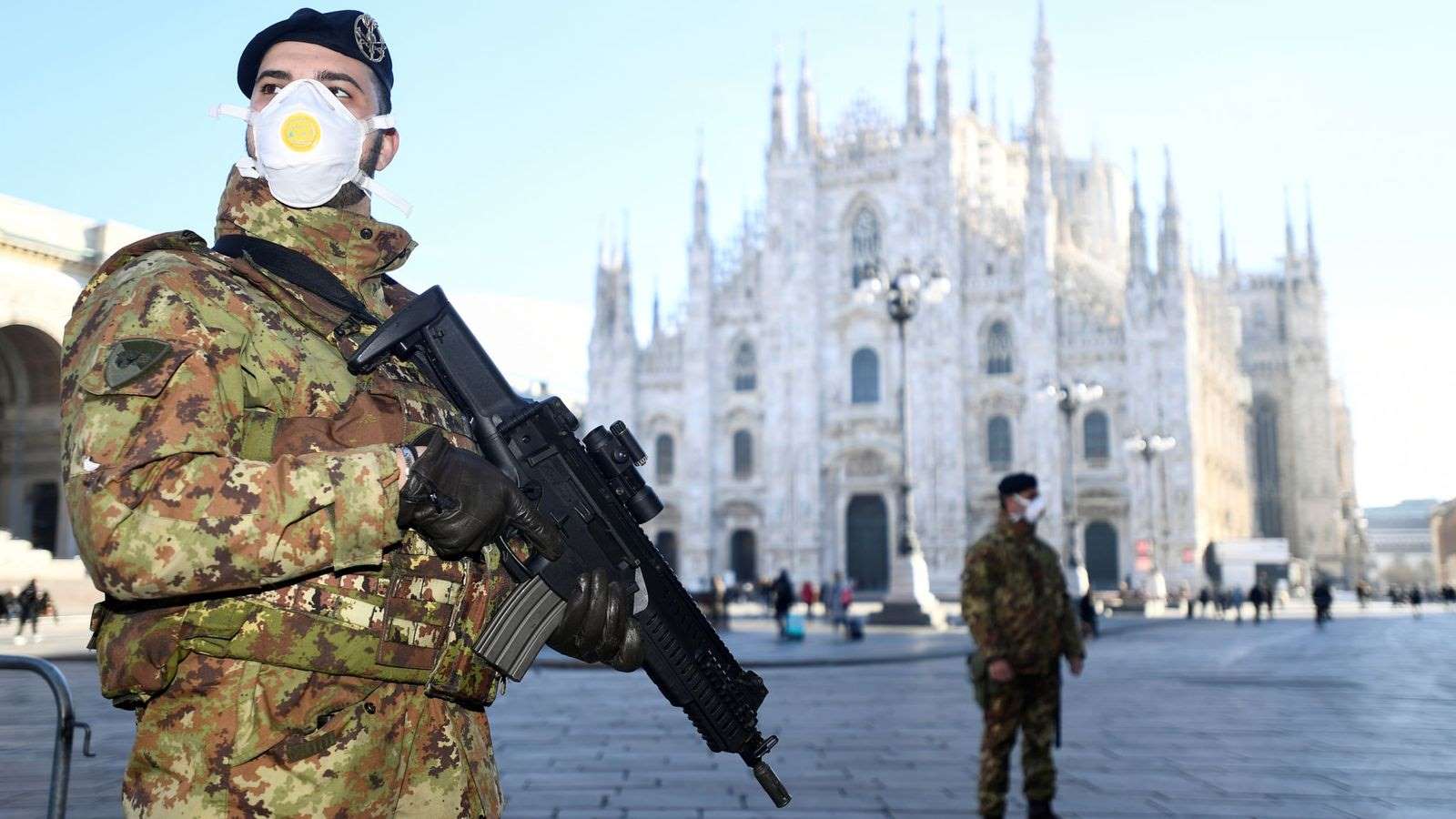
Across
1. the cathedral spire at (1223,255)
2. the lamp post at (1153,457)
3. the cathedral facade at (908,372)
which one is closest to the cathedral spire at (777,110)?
the cathedral facade at (908,372)

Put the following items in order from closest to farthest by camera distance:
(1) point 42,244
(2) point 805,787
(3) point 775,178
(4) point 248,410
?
(4) point 248,410, (2) point 805,787, (1) point 42,244, (3) point 775,178

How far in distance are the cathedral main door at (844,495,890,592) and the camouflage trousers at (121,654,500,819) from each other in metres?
40.7

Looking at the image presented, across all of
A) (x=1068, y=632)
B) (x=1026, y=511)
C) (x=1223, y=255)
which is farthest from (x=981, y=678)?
(x=1223, y=255)

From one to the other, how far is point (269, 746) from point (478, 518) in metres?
0.47

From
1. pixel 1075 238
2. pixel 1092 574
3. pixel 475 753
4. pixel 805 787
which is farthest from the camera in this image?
pixel 1075 238

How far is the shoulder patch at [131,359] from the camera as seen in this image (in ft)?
5.90

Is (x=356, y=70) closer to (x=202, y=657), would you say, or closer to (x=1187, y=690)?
(x=202, y=657)

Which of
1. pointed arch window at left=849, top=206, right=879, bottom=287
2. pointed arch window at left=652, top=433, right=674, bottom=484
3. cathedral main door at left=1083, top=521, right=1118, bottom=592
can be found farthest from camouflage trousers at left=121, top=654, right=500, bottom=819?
pointed arch window at left=652, top=433, right=674, bottom=484

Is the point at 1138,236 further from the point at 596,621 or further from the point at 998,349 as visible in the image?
the point at 596,621

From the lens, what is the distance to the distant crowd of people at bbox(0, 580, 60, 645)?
15.2m

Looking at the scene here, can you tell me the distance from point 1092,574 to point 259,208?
131 feet

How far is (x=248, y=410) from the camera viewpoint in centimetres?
202

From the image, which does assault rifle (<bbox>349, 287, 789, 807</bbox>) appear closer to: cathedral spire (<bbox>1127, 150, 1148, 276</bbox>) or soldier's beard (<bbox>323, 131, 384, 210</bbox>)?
soldier's beard (<bbox>323, 131, 384, 210</bbox>)

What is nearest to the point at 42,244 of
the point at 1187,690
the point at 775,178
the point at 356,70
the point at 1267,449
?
the point at 1187,690
